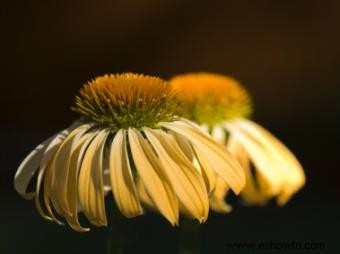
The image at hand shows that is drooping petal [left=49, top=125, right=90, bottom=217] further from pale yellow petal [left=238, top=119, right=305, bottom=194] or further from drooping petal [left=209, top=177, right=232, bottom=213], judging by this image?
pale yellow petal [left=238, top=119, right=305, bottom=194]

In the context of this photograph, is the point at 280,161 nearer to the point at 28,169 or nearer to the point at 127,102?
the point at 127,102

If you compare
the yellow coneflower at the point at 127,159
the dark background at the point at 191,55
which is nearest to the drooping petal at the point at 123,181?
the yellow coneflower at the point at 127,159

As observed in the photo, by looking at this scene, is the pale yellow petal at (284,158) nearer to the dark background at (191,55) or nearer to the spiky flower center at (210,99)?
the spiky flower center at (210,99)

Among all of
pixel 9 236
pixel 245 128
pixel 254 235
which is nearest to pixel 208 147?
pixel 245 128

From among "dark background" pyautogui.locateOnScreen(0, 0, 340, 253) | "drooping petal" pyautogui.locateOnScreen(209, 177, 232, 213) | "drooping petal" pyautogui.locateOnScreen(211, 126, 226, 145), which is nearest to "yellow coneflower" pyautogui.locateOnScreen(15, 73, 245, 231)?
"drooping petal" pyautogui.locateOnScreen(209, 177, 232, 213)

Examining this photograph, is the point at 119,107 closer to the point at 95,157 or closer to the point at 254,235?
the point at 95,157
